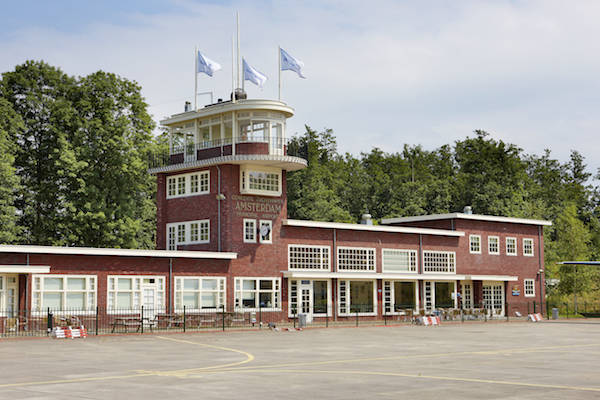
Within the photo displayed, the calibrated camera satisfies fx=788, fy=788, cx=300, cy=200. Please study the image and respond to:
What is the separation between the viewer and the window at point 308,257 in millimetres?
47969

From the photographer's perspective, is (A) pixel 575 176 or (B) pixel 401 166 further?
(A) pixel 575 176

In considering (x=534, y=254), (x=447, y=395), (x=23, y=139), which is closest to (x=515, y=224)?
(x=534, y=254)

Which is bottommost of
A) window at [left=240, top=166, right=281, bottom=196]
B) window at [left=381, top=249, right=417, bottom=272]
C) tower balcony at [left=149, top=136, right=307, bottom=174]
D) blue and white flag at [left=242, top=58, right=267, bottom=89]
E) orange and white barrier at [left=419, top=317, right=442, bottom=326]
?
orange and white barrier at [left=419, top=317, right=442, bottom=326]

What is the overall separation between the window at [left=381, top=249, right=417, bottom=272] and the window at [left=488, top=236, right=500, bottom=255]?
824 centimetres

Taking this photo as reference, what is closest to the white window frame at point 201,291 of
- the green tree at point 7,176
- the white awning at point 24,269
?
the white awning at point 24,269

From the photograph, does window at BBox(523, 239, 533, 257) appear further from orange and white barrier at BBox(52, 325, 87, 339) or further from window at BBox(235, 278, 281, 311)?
orange and white barrier at BBox(52, 325, 87, 339)

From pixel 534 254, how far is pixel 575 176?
5461cm

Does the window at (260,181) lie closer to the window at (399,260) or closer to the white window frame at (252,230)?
the white window frame at (252,230)

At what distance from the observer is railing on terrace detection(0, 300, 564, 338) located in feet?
118

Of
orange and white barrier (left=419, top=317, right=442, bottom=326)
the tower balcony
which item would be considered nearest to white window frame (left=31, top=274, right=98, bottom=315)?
the tower balcony

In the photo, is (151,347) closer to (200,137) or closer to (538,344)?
(538,344)

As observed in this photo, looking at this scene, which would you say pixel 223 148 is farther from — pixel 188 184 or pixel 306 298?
pixel 306 298

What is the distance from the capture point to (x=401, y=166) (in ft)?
310

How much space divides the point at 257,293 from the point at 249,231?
3.66 m
